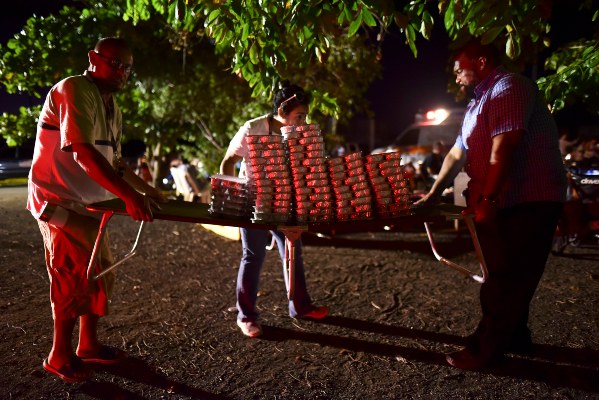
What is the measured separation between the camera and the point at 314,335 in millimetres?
4266

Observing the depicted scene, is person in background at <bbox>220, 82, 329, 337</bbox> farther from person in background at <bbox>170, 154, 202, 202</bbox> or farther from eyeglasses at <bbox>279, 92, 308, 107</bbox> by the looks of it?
person in background at <bbox>170, 154, 202, 202</bbox>

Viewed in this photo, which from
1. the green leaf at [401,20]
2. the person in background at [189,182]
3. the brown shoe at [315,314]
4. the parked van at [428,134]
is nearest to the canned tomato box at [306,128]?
the green leaf at [401,20]

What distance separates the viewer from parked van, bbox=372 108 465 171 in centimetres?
1459

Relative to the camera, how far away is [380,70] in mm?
11258

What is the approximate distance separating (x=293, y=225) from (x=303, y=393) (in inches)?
43.8

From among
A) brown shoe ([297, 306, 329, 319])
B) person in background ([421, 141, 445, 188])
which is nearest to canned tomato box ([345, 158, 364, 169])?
brown shoe ([297, 306, 329, 319])

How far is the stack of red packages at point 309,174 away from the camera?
3209mm

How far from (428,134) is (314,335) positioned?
1279 cm

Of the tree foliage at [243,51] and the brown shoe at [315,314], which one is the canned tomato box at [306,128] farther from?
the brown shoe at [315,314]

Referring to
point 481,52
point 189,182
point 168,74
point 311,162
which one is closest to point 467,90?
point 481,52

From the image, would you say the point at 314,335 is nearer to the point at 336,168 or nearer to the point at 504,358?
the point at 504,358

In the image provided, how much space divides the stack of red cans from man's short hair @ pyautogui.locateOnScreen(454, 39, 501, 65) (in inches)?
69.5

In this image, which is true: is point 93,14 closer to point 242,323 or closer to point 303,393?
point 242,323

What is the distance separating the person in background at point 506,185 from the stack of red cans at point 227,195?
1499 mm
